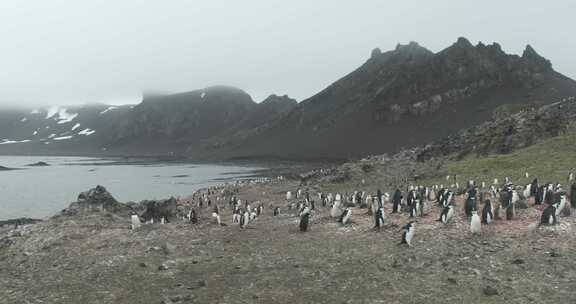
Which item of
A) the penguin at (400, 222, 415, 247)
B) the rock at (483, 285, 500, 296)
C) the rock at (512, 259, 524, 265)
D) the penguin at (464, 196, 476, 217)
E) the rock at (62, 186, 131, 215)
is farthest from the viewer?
the rock at (62, 186, 131, 215)

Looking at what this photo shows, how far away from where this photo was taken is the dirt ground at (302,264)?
627 inches

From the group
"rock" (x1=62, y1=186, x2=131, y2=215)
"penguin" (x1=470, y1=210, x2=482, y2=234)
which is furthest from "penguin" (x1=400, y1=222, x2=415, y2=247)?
"rock" (x1=62, y1=186, x2=131, y2=215)

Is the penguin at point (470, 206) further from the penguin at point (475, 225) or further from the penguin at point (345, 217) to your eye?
the penguin at point (345, 217)

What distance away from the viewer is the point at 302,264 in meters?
19.3

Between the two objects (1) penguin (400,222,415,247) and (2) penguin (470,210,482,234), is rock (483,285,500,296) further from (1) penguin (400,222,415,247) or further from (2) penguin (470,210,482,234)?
(2) penguin (470,210,482,234)

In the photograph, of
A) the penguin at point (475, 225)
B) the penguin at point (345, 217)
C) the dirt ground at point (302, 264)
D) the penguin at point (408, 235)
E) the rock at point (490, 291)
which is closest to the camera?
the rock at point (490, 291)

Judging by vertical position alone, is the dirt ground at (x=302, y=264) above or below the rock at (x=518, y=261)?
below

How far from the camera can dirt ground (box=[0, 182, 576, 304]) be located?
1591cm

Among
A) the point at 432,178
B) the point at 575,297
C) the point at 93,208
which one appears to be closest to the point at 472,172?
the point at 432,178

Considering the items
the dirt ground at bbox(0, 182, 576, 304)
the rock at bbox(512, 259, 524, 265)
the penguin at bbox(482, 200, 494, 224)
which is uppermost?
the penguin at bbox(482, 200, 494, 224)

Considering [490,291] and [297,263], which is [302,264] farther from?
[490,291]

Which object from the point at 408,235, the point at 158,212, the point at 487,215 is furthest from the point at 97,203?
the point at 487,215

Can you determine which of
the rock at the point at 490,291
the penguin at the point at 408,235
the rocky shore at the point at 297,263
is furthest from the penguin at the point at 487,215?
the rock at the point at 490,291

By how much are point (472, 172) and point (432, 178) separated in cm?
453
